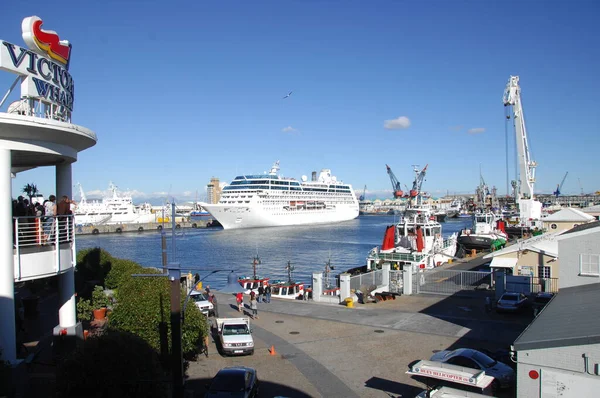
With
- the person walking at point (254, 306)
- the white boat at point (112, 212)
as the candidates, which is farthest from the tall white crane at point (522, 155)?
the white boat at point (112, 212)

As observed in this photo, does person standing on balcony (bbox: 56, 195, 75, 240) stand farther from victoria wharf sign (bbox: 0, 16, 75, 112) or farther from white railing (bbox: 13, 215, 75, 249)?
victoria wharf sign (bbox: 0, 16, 75, 112)

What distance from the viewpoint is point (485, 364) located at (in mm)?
10758

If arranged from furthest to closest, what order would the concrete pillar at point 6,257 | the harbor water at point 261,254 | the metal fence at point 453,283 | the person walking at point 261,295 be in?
1. the harbor water at point 261,254
2. the metal fence at point 453,283
3. the person walking at point 261,295
4. the concrete pillar at point 6,257

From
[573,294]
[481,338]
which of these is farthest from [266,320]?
[573,294]

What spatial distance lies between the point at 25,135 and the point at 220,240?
230ft

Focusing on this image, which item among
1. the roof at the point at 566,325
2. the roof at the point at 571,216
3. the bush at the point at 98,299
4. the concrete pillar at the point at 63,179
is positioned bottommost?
the bush at the point at 98,299

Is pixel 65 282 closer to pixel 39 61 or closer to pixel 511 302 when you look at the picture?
pixel 39 61

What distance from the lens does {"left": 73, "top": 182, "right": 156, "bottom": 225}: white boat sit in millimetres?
120344

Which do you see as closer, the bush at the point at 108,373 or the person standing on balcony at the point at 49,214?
the bush at the point at 108,373

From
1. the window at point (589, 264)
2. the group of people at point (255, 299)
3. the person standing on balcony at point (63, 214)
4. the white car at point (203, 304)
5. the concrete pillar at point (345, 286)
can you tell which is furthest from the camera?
the concrete pillar at point (345, 286)

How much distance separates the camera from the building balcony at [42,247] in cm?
984

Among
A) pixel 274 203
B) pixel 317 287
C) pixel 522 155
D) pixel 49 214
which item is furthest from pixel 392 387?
pixel 274 203

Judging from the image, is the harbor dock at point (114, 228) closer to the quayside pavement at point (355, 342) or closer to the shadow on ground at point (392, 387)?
the quayside pavement at point (355, 342)

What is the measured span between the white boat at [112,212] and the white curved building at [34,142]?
379 ft
